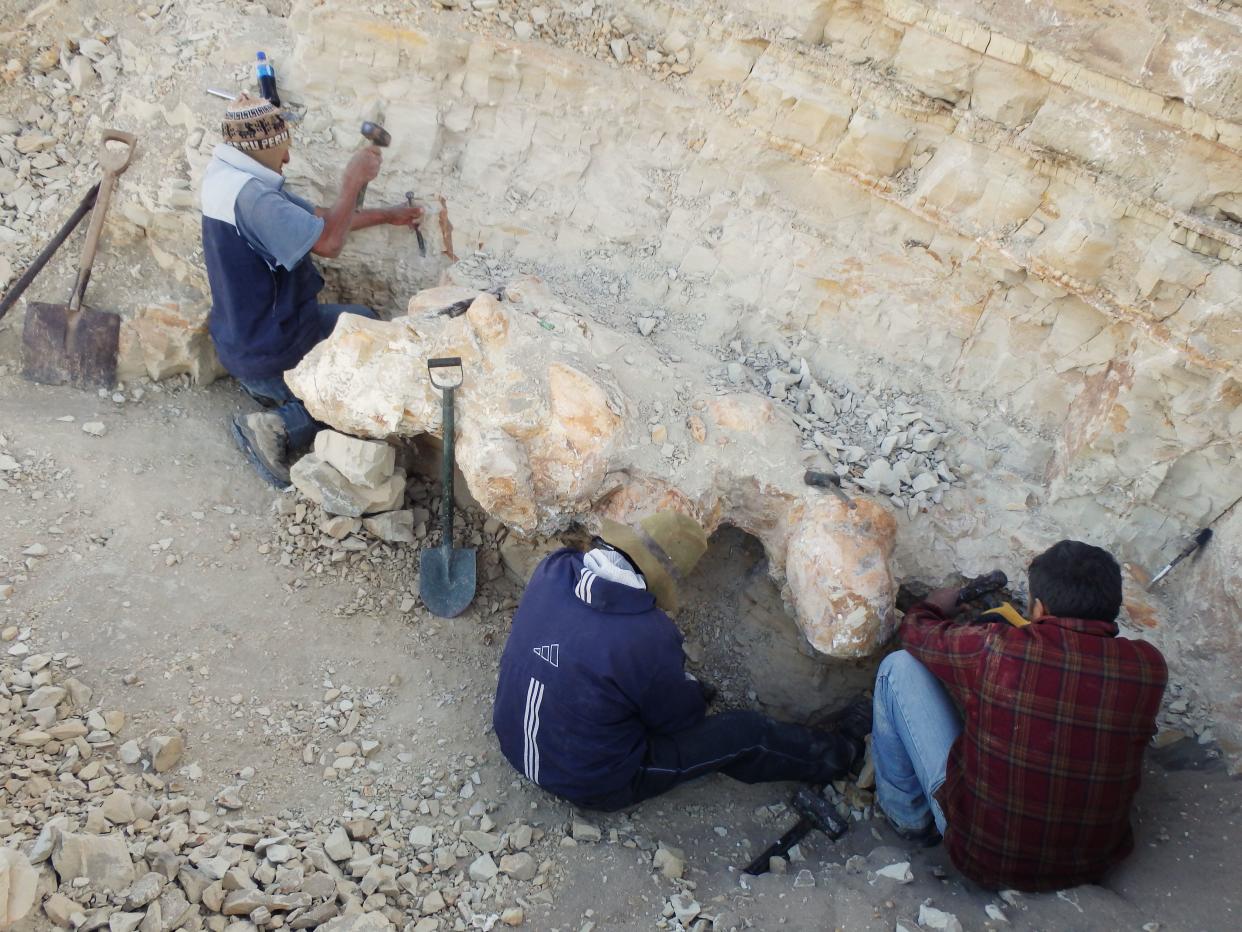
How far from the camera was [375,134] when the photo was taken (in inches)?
157

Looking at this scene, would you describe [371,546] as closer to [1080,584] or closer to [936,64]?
[1080,584]

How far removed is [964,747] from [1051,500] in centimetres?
115

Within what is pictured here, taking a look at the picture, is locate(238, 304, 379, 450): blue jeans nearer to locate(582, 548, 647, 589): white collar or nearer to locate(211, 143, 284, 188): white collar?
locate(211, 143, 284, 188): white collar

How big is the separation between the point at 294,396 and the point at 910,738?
313cm

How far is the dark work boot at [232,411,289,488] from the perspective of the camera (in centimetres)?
416

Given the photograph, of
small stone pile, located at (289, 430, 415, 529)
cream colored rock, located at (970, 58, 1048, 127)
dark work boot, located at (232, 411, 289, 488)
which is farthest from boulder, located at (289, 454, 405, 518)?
cream colored rock, located at (970, 58, 1048, 127)

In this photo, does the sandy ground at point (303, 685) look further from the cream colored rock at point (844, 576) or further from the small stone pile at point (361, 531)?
the cream colored rock at point (844, 576)

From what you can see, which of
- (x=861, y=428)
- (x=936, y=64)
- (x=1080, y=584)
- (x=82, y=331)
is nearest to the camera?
(x=1080, y=584)

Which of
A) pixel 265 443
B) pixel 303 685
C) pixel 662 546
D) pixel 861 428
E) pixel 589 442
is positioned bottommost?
pixel 303 685

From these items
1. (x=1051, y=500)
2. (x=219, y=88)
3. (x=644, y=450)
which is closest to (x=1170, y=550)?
(x=1051, y=500)

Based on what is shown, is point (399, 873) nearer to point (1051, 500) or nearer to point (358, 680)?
point (358, 680)

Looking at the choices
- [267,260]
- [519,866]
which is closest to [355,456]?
[267,260]

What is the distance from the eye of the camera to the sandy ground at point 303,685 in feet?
9.43

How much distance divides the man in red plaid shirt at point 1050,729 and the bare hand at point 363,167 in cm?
300
